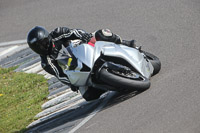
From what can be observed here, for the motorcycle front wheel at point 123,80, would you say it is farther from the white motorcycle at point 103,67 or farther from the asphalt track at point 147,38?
the asphalt track at point 147,38

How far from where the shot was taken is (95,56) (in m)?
6.63

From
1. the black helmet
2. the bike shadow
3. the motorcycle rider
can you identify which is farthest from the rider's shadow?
the black helmet

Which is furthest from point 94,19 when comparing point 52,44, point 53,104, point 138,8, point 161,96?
point 161,96

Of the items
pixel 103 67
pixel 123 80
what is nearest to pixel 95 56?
pixel 103 67

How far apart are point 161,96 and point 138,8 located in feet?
17.8

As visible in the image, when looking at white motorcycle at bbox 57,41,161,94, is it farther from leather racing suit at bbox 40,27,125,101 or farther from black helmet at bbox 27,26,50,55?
black helmet at bbox 27,26,50,55

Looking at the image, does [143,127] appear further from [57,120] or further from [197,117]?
[57,120]

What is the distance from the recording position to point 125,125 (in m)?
5.81

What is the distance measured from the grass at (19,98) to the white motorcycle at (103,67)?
1718 mm

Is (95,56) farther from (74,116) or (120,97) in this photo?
(74,116)

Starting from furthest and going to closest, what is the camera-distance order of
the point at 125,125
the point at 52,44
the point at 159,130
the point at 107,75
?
the point at 52,44, the point at 107,75, the point at 125,125, the point at 159,130

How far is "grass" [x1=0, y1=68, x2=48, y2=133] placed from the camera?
318 inches

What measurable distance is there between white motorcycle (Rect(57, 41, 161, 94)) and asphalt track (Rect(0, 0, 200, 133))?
306mm

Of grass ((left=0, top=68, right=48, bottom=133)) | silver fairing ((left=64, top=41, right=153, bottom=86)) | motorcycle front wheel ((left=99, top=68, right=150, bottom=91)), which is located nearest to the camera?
motorcycle front wheel ((left=99, top=68, right=150, bottom=91))
